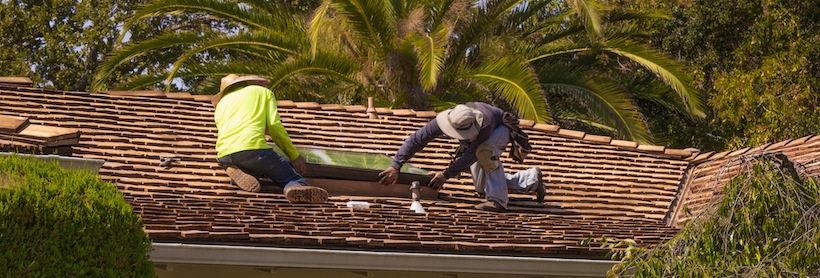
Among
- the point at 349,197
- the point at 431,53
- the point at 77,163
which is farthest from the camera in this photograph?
the point at 431,53

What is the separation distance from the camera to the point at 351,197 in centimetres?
1218

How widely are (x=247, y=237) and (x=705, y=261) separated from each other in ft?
10.9

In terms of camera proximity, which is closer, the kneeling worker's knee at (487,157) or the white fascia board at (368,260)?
the white fascia board at (368,260)

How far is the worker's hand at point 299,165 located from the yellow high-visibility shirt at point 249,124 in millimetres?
34

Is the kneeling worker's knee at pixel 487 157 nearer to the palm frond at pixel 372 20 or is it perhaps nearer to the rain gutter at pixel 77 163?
the rain gutter at pixel 77 163

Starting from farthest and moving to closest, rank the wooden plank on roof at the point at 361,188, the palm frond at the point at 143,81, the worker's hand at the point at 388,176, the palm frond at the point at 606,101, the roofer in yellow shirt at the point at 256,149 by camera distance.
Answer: the palm frond at the point at 143,81, the palm frond at the point at 606,101, the worker's hand at the point at 388,176, the wooden plank on roof at the point at 361,188, the roofer in yellow shirt at the point at 256,149

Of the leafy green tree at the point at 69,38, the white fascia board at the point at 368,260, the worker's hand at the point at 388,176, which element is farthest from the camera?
the leafy green tree at the point at 69,38

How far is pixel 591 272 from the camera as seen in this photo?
11.1 metres

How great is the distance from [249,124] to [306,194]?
2.89 ft

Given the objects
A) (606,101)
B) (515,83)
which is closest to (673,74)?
(606,101)

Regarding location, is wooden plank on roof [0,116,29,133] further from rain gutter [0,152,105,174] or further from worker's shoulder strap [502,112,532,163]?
worker's shoulder strap [502,112,532,163]

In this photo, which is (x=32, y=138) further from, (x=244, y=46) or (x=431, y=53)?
(x=244, y=46)

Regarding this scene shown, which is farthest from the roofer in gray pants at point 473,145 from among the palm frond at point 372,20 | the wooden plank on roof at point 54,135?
the palm frond at point 372,20

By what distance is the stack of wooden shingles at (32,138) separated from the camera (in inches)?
428
